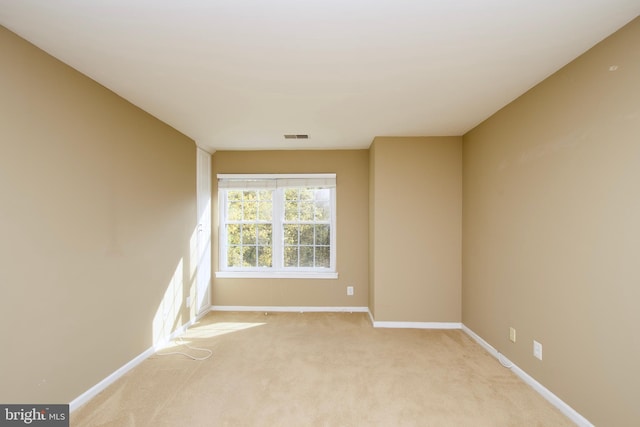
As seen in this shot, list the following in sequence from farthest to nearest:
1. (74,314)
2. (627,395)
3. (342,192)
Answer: (342,192)
(74,314)
(627,395)

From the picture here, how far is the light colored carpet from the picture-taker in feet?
6.97

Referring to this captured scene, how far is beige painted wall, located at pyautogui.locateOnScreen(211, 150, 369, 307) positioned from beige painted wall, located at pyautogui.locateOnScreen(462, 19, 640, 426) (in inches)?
73.7

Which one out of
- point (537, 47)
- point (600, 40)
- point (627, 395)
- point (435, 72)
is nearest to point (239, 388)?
point (627, 395)

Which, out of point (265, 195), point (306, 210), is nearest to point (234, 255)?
point (265, 195)

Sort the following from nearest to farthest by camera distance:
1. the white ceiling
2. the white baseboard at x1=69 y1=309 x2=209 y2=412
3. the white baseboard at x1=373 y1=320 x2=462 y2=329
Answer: the white ceiling < the white baseboard at x1=69 y1=309 x2=209 y2=412 < the white baseboard at x1=373 y1=320 x2=462 y2=329

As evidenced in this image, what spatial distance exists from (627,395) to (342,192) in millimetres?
3488

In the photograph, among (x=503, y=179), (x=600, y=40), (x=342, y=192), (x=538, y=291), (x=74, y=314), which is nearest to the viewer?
(x=600, y=40)

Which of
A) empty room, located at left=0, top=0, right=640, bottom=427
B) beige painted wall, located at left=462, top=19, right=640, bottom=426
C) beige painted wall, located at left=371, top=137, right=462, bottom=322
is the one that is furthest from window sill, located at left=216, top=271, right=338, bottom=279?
beige painted wall, located at left=462, top=19, right=640, bottom=426

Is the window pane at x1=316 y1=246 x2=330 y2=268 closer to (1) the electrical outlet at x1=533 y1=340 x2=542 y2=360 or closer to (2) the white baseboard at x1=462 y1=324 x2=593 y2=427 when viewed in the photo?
(2) the white baseboard at x1=462 y1=324 x2=593 y2=427

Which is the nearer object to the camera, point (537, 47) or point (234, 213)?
point (537, 47)

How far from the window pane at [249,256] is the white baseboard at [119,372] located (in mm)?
1301

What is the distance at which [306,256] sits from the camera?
15.6 feet

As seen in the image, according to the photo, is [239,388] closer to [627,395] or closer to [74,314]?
[74,314]

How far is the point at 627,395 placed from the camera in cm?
173
